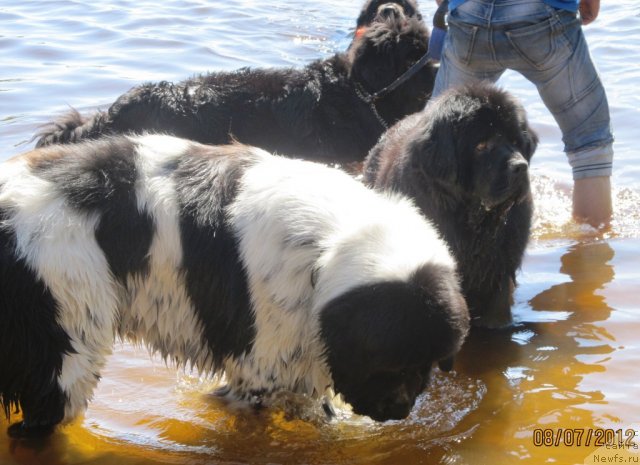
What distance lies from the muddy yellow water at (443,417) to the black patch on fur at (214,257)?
388 mm

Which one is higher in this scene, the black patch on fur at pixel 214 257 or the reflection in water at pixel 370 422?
the black patch on fur at pixel 214 257

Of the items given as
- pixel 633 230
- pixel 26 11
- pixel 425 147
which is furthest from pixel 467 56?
pixel 26 11

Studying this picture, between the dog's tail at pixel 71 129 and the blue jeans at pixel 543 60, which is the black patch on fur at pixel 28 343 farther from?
the blue jeans at pixel 543 60

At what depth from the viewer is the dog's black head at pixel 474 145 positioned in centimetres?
411

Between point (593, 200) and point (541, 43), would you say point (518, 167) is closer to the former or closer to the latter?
point (541, 43)

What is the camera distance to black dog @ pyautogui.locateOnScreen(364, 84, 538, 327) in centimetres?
414

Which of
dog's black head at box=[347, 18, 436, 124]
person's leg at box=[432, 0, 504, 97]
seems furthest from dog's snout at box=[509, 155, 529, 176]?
dog's black head at box=[347, 18, 436, 124]

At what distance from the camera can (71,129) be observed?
5.85 metres

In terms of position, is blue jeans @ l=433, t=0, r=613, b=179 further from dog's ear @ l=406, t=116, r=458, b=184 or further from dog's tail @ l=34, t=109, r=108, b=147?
dog's tail @ l=34, t=109, r=108, b=147

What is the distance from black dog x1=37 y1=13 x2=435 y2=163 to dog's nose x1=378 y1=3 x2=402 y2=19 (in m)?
0.16

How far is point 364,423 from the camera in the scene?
376 centimetres

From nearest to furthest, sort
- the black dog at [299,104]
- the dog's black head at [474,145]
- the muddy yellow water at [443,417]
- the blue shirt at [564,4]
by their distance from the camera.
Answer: the muddy yellow water at [443,417] < the dog's black head at [474,145] < the blue shirt at [564,4] < the black dog at [299,104]

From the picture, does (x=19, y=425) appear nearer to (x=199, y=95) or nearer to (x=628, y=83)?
(x=199, y=95)

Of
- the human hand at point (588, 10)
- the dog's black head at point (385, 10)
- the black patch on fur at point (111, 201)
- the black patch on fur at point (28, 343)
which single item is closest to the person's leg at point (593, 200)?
the human hand at point (588, 10)
